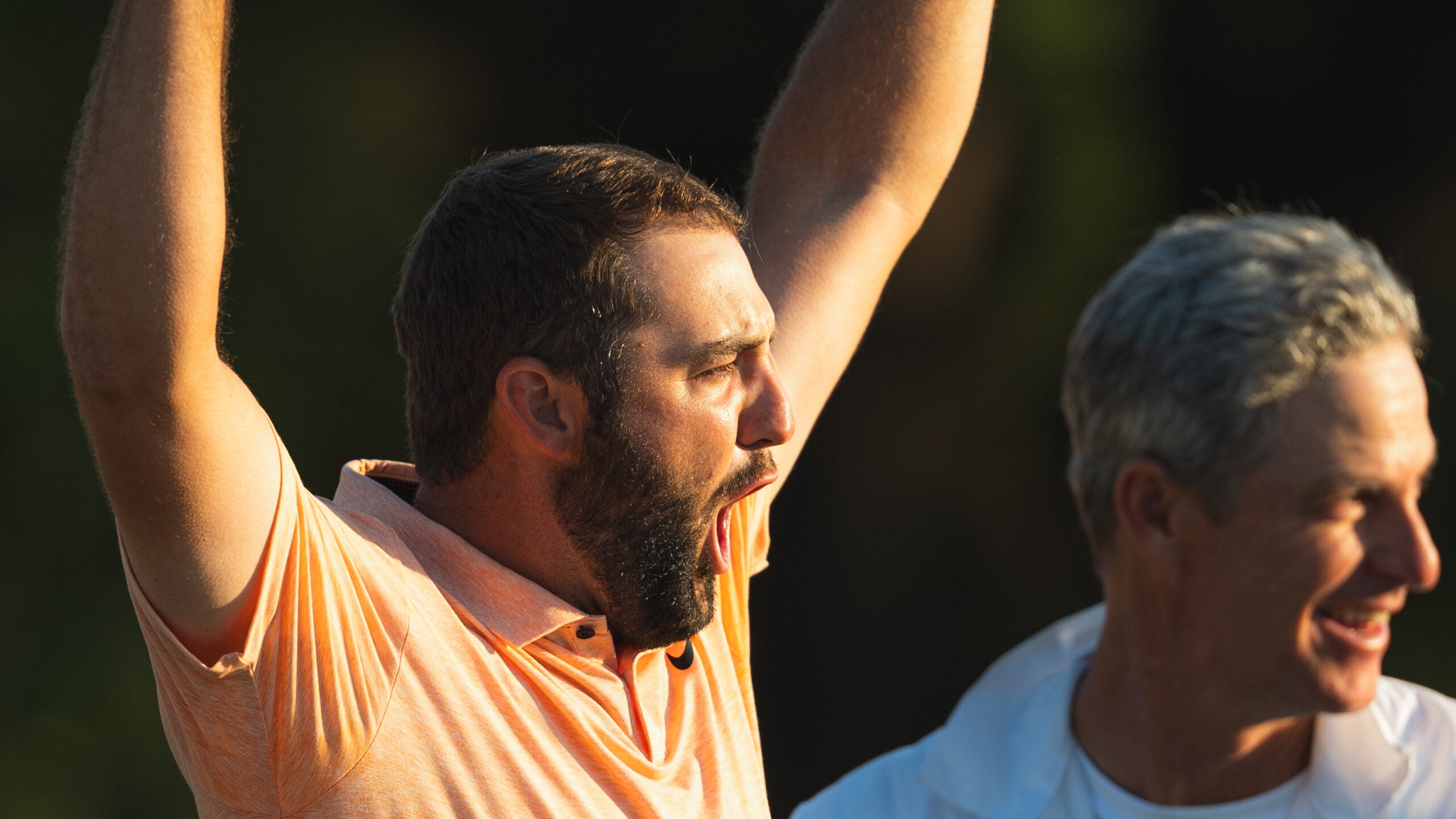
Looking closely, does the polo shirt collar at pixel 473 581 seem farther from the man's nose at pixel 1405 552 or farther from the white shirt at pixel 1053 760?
the man's nose at pixel 1405 552

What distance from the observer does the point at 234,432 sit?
1.47 metres

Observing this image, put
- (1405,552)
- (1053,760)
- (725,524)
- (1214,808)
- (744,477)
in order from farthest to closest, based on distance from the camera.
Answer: (1053,760) < (1214,808) < (1405,552) < (725,524) < (744,477)

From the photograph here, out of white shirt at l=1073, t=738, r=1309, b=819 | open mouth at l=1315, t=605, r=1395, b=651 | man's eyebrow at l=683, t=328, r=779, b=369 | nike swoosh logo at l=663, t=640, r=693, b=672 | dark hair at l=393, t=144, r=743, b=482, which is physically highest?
dark hair at l=393, t=144, r=743, b=482

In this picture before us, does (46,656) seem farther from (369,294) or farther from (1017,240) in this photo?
(1017,240)

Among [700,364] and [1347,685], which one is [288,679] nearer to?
[700,364]

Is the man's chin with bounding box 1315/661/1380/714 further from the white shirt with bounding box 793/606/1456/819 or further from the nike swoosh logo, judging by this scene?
the nike swoosh logo

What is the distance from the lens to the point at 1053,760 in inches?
97.4

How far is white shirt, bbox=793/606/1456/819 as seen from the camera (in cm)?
231

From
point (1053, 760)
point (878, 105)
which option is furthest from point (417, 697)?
point (878, 105)

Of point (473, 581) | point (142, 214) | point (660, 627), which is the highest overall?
point (142, 214)

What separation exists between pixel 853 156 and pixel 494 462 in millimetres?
928

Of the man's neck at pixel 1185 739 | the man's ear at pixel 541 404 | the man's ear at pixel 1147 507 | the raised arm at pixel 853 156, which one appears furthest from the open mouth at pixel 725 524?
the man's neck at pixel 1185 739

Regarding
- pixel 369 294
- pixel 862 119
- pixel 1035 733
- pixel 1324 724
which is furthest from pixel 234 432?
pixel 369 294

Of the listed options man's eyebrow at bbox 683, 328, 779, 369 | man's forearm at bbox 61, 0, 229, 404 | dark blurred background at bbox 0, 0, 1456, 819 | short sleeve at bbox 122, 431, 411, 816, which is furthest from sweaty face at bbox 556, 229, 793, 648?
dark blurred background at bbox 0, 0, 1456, 819
